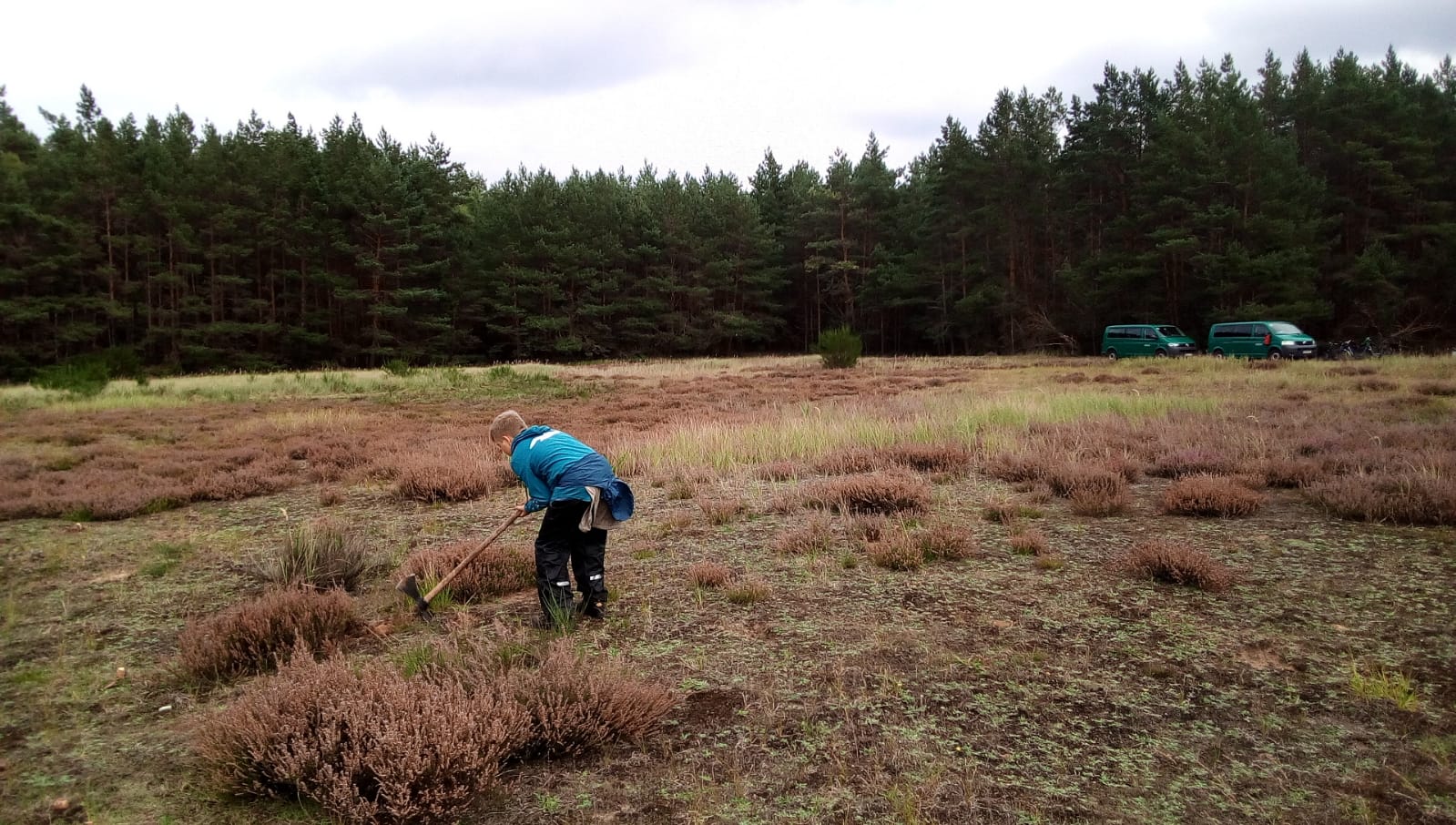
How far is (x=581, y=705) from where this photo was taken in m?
3.33

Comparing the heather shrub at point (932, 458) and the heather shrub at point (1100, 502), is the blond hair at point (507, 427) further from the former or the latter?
the heather shrub at point (932, 458)

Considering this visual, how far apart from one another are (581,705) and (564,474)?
167 cm

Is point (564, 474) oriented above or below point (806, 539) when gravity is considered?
above

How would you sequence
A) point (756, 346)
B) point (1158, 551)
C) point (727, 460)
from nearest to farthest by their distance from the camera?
1. point (1158, 551)
2. point (727, 460)
3. point (756, 346)

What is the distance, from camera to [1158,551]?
212 inches

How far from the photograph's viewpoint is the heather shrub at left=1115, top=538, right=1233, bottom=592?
201 inches

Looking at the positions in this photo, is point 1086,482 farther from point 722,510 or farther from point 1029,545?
point 722,510

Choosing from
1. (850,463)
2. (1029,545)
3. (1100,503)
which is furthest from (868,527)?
(850,463)

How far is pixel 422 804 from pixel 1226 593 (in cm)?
503

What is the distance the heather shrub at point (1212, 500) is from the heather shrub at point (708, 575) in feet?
14.9

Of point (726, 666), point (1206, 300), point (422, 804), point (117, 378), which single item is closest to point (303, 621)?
point (422, 804)

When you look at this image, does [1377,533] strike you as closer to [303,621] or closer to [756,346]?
[303,621]

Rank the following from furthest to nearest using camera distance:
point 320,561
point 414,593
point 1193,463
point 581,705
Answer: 1. point 1193,463
2. point 320,561
3. point 414,593
4. point 581,705

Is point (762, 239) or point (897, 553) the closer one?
point (897, 553)
